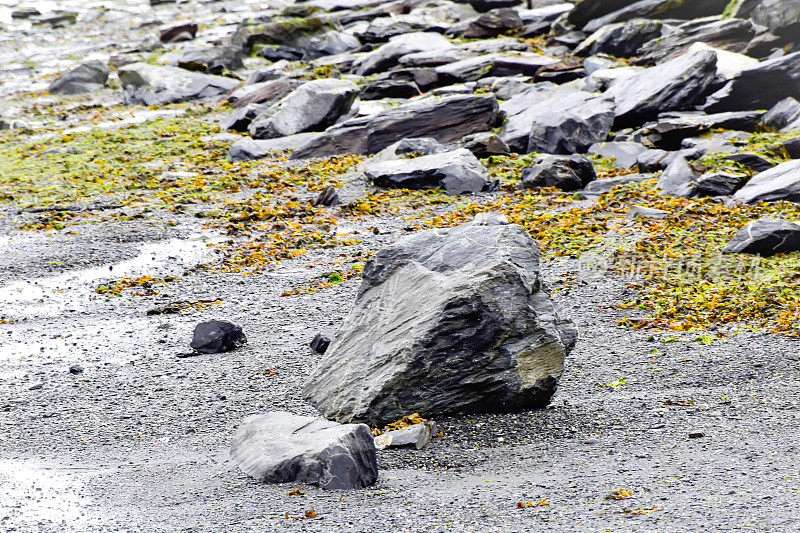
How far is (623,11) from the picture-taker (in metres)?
20.9

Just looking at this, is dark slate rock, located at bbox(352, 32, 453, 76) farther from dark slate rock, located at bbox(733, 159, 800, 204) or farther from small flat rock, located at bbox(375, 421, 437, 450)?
small flat rock, located at bbox(375, 421, 437, 450)

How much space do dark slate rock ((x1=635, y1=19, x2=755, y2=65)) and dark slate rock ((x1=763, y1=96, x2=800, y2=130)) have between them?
Result: 12.4 ft

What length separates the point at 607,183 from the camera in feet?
39.0

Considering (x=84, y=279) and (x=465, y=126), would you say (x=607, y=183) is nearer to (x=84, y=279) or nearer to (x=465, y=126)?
(x=465, y=126)

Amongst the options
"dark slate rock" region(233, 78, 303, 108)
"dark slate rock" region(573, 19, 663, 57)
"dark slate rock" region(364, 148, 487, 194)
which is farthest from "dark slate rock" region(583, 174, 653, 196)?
"dark slate rock" region(233, 78, 303, 108)

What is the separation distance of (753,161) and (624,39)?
8370mm

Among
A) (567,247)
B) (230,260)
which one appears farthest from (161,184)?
(567,247)

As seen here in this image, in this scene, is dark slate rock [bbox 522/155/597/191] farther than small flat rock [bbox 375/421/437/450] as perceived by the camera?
Yes

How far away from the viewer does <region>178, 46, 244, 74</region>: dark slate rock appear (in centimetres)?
2212

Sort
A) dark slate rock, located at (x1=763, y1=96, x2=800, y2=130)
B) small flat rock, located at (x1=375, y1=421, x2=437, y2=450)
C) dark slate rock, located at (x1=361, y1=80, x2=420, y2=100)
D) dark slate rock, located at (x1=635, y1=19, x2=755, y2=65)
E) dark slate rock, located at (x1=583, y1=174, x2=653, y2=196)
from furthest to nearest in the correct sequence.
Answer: dark slate rock, located at (x1=361, y1=80, x2=420, y2=100), dark slate rock, located at (x1=635, y1=19, x2=755, y2=65), dark slate rock, located at (x1=763, y1=96, x2=800, y2=130), dark slate rock, located at (x1=583, y1=174, x2=653, y2=196), small flat rock, located at (x1=375, y1=421, x2=437, y2=450)

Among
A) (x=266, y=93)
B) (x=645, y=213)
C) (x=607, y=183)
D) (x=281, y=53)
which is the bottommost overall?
(x=281, y=53)

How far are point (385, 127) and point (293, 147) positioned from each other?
→ 6.22ft

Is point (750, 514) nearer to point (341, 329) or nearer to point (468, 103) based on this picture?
point (341, 329)

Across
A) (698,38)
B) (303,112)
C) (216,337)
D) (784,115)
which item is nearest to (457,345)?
(216,337)
